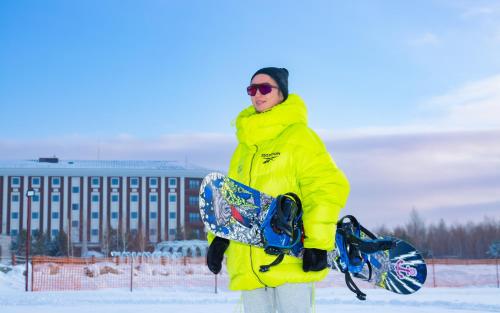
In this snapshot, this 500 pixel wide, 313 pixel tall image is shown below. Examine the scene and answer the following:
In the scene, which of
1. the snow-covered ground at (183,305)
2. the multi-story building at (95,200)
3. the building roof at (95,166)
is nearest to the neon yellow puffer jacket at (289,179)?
the snow-covered ground at (183,305)

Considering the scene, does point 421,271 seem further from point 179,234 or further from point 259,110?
point 179,234

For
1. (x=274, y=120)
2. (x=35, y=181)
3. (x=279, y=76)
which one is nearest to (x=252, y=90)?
(x=279, y=76)

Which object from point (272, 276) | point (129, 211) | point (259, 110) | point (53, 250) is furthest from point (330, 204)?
point (129, 211)

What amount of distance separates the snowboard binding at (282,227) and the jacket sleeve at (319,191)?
6 centimetres

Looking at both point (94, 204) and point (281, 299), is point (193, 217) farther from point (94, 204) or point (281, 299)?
point (281, 299)

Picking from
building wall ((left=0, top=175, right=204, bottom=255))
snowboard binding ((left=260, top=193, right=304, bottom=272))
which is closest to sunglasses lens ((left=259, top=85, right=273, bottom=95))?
snowboard binding ((left=260, top=193, right=304, bottom=272))

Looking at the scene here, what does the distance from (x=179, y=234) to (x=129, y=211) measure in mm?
7423

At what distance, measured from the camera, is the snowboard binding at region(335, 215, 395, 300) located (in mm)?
4012

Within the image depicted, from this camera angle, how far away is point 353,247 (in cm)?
409

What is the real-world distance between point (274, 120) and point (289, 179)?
408 millimetres

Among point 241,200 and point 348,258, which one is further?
point 348,258

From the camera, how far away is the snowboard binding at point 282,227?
344cm

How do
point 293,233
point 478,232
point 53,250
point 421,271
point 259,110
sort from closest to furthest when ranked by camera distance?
point 293,233 → point 259,110 → point 421,271 → point 53,250 → point 478,232

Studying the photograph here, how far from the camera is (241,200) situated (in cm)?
371
